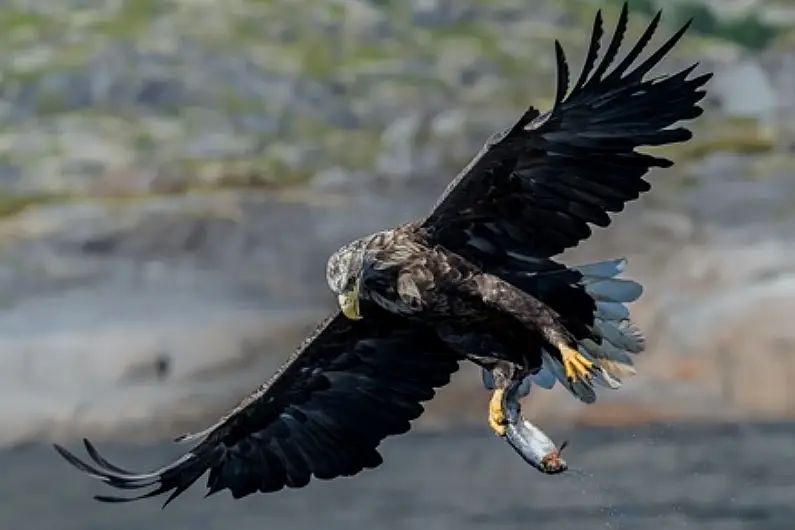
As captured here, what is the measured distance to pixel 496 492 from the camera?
17.2 metres

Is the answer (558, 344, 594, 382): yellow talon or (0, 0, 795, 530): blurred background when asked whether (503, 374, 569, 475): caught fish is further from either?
(0, 0, 795, 530): blurred background

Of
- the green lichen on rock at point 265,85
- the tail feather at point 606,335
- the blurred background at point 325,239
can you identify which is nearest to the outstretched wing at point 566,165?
the tail feather at point 606,335

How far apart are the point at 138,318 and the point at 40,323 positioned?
1299 millimetres

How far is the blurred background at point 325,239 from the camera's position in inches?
702

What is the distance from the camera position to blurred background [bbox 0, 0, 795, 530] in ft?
58.5

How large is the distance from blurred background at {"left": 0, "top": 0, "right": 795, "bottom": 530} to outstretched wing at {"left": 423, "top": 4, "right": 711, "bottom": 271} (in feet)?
24.5

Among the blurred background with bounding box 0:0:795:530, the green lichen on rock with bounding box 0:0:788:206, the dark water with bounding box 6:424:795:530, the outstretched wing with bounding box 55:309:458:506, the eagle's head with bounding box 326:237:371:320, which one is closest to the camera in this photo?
the eagle's head with bounding box 326:237:371:320

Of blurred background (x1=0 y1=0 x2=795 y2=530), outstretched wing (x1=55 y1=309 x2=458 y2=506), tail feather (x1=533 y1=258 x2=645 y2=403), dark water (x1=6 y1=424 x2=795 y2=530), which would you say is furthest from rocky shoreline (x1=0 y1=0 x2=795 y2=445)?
tail feather (x1=533 y1=258 x2=645 y2=403)

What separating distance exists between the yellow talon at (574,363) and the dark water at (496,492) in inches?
282

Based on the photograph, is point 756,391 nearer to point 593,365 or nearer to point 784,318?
point 784,318

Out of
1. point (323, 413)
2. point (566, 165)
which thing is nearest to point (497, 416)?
point (566, 165)

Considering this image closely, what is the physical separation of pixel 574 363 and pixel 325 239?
16.2 meters

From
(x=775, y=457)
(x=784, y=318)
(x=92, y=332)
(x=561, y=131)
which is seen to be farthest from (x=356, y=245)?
(x=92, y=332)

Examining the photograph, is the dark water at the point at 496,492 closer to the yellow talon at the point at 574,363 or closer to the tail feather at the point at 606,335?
the tail feather at the point at 606,335
